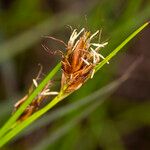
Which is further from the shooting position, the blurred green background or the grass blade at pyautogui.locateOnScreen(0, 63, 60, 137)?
the blurred green background

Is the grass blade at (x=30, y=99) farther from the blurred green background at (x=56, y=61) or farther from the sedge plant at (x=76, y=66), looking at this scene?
the blurred green background at (x=56, y=61)

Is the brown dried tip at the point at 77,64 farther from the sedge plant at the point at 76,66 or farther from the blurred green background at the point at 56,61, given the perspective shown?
the blurred green background at the point at 56,61

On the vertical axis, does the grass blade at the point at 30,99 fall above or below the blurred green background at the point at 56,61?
below

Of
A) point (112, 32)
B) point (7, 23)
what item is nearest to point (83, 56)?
point (112, 32)

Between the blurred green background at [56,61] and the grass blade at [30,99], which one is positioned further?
the blurred green background at [56,61]

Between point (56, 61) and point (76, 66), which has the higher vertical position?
point (56, 61)

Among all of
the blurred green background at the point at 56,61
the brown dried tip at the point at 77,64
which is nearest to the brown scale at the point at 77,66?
the brown dried tip at the point at 77,64

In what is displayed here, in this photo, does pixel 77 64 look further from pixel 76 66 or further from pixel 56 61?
pixel 56 61

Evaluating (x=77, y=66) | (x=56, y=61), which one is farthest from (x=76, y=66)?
(x=56, y=61)

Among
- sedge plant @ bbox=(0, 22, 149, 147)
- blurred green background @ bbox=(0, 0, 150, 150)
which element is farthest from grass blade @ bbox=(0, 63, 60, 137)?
blurred green background @ bbox=(0, 0, 150, 150)

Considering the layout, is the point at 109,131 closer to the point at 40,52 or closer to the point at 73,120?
the point at 40,52

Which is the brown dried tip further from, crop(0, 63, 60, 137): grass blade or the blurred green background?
the blurred green background
